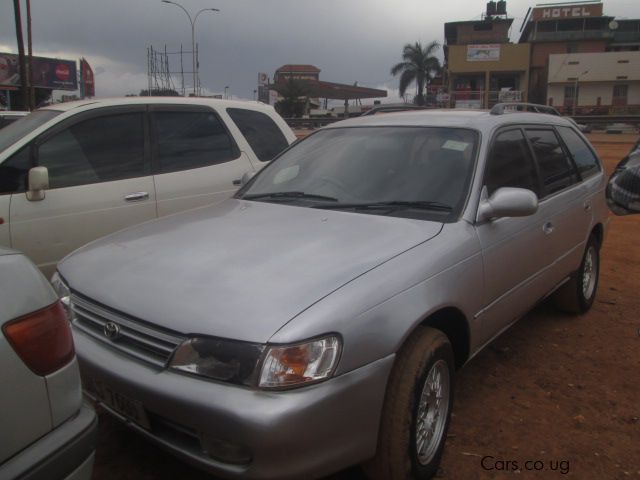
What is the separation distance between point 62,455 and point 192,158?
3.61m

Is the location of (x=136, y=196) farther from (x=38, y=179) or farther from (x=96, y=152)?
(x=38, y=179)

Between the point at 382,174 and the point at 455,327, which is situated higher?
the point at 382,174

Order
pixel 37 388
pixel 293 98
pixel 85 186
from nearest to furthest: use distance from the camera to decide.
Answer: pixel 37 388, pixel 85 186, pixel 293 98

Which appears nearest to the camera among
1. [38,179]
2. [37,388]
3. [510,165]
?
[37,388]

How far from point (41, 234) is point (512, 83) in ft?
207

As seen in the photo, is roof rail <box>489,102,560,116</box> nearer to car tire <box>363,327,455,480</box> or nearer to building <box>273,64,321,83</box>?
car tire <box>363,327,455,480</box>

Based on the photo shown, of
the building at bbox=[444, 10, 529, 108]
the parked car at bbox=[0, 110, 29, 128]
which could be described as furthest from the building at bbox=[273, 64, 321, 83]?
the parked car at bbox=[0, 110, 29, 128]

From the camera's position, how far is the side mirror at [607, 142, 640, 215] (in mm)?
2912

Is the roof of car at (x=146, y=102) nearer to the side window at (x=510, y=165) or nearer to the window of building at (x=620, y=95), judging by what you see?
the side window at (x=510, y=165)

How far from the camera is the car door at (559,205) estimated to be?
3.99 m

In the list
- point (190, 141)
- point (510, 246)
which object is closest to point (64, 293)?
point (510, 246)

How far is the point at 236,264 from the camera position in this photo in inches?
101

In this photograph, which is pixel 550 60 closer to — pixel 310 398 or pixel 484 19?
pixel 484 19

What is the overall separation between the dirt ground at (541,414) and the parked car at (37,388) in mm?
1021
